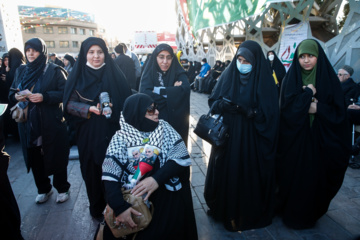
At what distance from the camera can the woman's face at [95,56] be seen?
8.04ft

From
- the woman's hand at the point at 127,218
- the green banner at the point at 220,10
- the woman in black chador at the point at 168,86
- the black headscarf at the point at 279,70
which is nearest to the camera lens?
the woman's hand at the point at 127,218

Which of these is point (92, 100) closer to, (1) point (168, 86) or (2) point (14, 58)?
(1) point (168, 86)

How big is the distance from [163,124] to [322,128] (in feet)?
5.67

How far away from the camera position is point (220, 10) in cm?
753

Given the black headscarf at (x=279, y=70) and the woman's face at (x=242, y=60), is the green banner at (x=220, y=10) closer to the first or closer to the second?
the black headscarf at (x=279, y=70)

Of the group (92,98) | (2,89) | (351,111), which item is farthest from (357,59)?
(2,89)

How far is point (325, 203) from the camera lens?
2521mm

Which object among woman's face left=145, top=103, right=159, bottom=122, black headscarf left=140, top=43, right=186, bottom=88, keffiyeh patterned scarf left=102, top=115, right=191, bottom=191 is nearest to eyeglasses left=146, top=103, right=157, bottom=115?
woman's face left=145, top=103, right=159, bottom=122

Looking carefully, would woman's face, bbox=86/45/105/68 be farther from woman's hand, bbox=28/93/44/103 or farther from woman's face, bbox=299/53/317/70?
woman's face, bbox=299/53/317/70

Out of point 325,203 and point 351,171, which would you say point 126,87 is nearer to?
point 325,203

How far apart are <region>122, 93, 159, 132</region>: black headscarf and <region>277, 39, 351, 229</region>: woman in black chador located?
157 centimetres

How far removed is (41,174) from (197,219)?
6.97ft

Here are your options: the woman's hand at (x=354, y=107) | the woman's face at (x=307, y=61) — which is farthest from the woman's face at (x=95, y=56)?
the woman's hand at (x=354, y=107)

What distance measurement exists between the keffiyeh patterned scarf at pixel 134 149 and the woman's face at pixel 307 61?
1654mm
